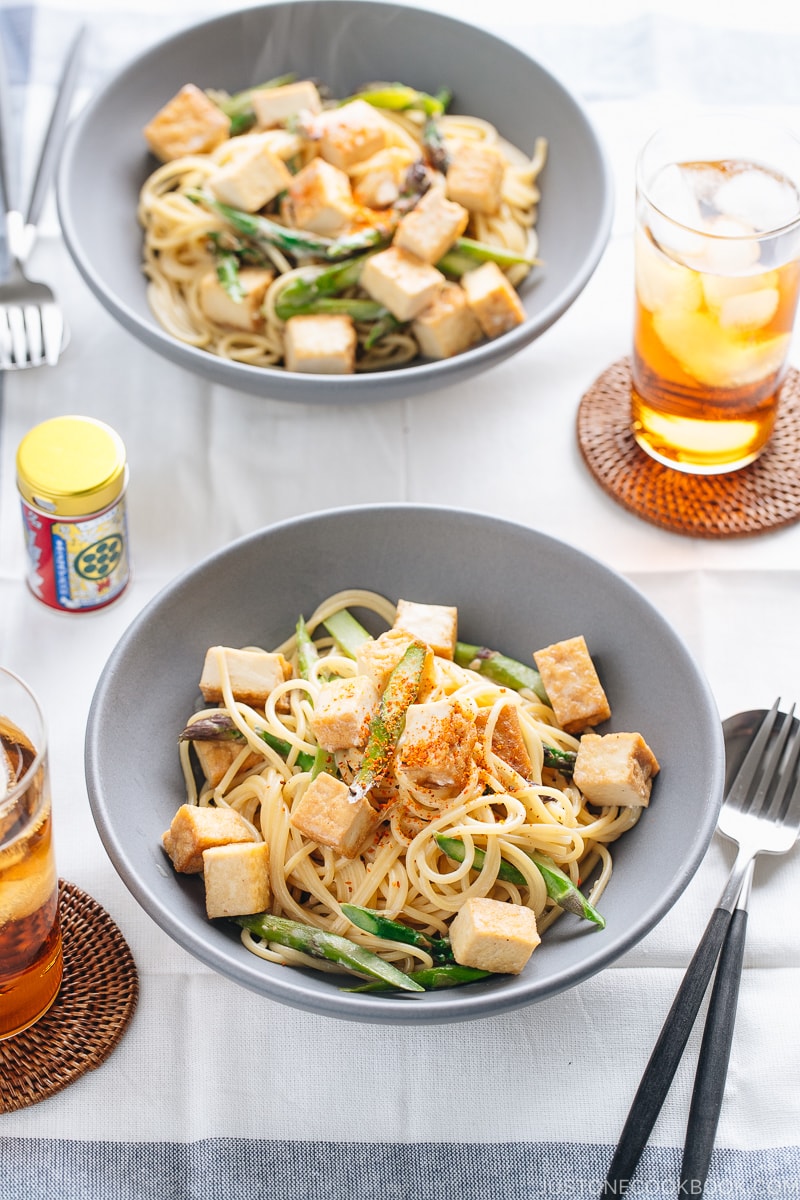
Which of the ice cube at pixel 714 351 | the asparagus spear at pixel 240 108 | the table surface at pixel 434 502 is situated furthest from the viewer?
the asparagus spear at pixel 240 108

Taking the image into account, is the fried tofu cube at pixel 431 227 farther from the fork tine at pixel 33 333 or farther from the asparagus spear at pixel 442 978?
the asparagus spear at pixel 442 978

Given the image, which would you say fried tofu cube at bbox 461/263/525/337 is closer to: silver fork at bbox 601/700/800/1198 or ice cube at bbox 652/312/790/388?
ice cube at bbox 652/312/790/388

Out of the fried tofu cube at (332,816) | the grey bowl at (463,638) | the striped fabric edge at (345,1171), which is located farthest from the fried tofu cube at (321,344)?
the striped fabric edge at (345,1171)

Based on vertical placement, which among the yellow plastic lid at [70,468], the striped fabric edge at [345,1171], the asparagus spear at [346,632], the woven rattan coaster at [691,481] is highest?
the yellow plastic lid at [70,468]

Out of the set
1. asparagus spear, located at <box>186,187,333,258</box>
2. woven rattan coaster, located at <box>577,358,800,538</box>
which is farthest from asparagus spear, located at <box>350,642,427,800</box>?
asparagus spear, located at <box>186,187,333,258</box>

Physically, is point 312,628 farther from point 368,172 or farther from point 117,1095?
point 368,172

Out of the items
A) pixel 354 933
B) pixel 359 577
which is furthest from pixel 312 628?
pixel 354 933

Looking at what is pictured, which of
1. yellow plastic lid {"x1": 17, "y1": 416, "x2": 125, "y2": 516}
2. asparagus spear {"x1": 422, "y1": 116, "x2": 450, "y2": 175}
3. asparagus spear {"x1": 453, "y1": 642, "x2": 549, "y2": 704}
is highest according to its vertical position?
asparagus spear {"x1": 422, "y1": 116, "x2": 450, "y2": 175}

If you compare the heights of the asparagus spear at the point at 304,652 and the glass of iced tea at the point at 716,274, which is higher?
the glass of iced tea at the point at 716,274
